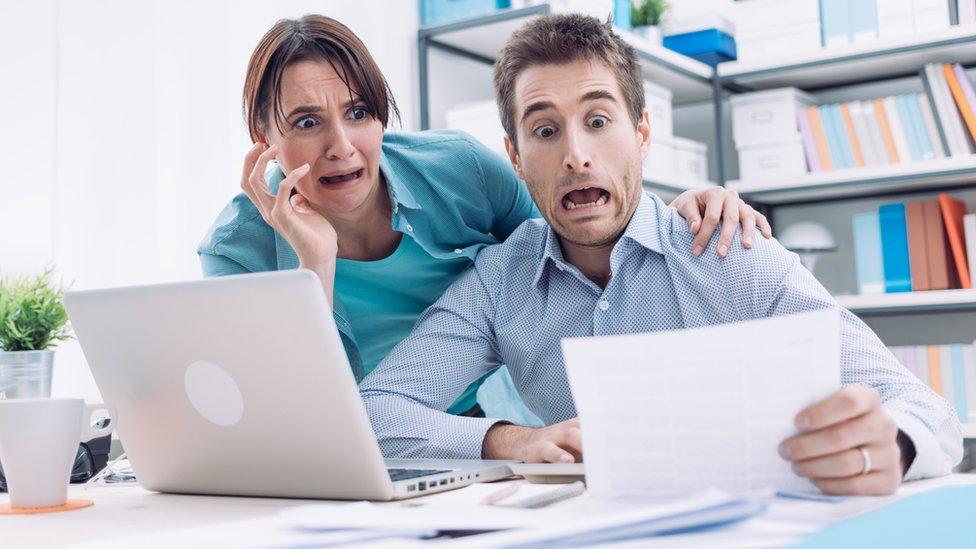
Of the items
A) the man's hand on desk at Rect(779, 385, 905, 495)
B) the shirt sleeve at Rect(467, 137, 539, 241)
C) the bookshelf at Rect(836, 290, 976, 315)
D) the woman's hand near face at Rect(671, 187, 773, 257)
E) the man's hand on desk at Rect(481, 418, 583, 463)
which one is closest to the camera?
the man's hand on desk at Rect(779, 385, 905, 495)

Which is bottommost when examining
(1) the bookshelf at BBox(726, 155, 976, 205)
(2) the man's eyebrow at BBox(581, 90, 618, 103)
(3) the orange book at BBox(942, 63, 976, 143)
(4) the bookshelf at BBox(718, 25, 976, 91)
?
(2) the man's eyebrow at BBox(581, 90, 618, 103)

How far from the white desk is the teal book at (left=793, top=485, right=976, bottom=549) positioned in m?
0.01

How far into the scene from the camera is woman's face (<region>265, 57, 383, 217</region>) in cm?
155

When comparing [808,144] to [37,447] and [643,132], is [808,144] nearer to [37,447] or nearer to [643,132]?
Result: [643,132]

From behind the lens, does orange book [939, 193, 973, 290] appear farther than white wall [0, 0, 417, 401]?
Yes

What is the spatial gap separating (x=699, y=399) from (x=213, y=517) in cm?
43

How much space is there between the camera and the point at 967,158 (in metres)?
2.96

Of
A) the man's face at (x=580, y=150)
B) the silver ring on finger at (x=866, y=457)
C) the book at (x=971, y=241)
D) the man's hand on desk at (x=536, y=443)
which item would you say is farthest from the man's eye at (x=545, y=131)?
the book at (x=971, y=241)

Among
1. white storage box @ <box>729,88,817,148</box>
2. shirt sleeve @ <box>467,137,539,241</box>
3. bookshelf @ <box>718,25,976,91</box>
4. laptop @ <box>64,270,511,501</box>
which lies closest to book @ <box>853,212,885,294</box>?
white storage box @ <box>729,88,817,148</box>

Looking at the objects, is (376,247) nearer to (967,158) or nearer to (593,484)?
(593,484)

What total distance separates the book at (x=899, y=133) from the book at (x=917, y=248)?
6.0 inches

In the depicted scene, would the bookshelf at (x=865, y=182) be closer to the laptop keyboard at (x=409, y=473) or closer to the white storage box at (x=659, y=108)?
the white storage box at (x=659, y=108)

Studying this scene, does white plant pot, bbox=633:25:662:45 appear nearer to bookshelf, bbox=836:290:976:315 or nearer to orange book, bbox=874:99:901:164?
orange book, bbox=874:99:901:164

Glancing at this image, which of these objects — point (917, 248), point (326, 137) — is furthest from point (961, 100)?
point (326, 137)
